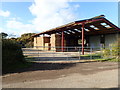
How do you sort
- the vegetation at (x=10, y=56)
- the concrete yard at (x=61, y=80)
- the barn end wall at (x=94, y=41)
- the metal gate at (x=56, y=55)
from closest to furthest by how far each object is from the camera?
the concrete yard at (x=61, y=80), the vegetation at (x=10, y=56), the metal gate at (x=56, y=55), the barn end wall at (x=94, y=41)

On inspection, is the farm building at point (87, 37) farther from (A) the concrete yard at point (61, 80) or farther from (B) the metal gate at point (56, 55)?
(A) the concrete yard at point (61, 80)

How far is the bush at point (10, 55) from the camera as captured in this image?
23.3 ft

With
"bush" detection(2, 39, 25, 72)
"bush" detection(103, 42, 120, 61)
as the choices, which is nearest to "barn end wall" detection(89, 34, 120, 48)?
"bush" detection(103, 42, 120, 61)

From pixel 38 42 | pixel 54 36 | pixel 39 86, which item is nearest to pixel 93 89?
pixel 39 86

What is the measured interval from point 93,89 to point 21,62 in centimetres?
626

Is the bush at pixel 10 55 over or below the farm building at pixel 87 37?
below

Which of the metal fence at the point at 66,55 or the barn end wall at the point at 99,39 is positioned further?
the barn end wall at the point at 99,39

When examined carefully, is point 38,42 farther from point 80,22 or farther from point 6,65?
point 6,65

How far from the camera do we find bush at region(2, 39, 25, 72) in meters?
7.09

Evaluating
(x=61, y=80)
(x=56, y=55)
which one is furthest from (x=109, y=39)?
(x=61, y=80)

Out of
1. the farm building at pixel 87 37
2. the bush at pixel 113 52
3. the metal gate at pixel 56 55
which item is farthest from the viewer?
the farm building at pixel 87 37

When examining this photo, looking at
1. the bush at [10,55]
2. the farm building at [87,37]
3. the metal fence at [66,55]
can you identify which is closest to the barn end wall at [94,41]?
the farm building at [87,37]

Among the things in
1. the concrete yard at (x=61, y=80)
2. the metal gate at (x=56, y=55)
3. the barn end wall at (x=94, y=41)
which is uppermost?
the barn end wall at (x=94, y=41)

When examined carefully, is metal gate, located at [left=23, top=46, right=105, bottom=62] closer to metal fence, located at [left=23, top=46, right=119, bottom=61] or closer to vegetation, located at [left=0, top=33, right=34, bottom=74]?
metal fence, located at [left=23, top=46, right=119, bottom=61]
